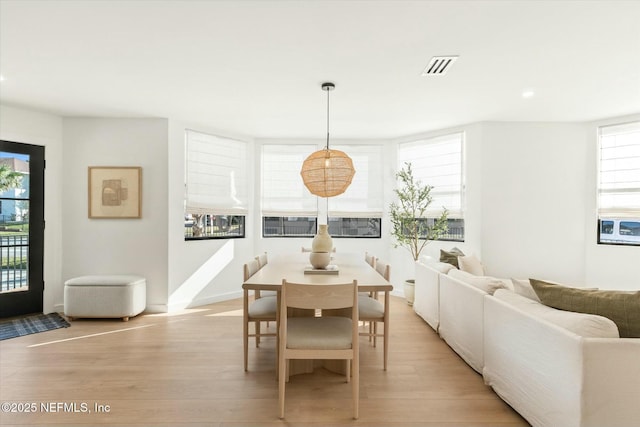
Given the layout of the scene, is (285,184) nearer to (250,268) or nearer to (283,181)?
(283,181)

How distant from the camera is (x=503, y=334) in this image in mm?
2316

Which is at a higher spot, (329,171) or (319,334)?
(329,171)

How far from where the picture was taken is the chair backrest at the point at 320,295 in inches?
82.3

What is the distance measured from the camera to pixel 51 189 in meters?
4.39

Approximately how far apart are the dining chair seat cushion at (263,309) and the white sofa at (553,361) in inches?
65.3

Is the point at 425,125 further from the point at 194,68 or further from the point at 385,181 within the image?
the point at 194,68

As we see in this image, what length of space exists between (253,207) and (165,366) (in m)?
3.07

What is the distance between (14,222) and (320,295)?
433 centimetres

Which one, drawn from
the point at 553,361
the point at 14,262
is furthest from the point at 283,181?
the point at 553,361

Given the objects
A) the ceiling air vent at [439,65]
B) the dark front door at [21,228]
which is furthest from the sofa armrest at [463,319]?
the dark front door at [21,228]

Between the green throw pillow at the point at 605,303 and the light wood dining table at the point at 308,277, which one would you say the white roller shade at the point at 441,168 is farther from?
the green throw pillow at the point at 605,303

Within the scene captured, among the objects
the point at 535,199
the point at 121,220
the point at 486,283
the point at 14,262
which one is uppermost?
A: the point at 535,199

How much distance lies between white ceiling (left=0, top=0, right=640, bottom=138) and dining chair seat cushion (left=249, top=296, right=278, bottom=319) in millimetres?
2073

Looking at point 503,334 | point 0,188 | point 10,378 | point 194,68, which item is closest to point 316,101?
point 194,68
